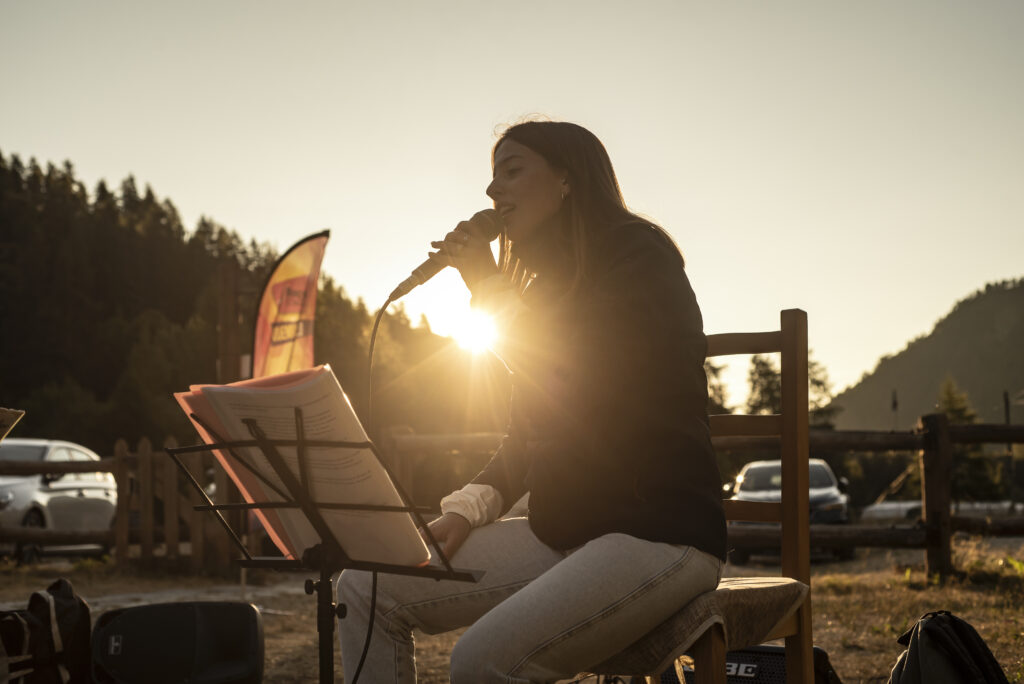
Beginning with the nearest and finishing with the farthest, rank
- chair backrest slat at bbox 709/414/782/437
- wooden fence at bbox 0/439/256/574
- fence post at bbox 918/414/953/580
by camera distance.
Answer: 1. chair backrest slat at bbox 709/414/782/437
2. fence post at bbox 918/414/953/580
3. wooden fence at bbox 0/439/256/574

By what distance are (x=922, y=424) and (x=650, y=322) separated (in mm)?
7111

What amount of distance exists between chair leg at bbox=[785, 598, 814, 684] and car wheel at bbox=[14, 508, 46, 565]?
10.9 meters

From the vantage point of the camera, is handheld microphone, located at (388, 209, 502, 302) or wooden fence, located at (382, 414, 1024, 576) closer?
handheld microphone, located at (388, 209, 502, 302)

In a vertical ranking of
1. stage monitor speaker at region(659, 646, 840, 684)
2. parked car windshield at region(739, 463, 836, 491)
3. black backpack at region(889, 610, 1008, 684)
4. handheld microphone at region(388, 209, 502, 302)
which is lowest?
parked car windshield at region(739, 463, 836, 491)

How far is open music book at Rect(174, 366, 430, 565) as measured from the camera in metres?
1.57

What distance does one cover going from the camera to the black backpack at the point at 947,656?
7.96 ft

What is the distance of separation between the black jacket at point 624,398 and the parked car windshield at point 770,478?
13.4 meters

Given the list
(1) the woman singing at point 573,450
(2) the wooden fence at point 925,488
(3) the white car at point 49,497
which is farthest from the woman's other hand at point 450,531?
(3) the white car at point 49,497

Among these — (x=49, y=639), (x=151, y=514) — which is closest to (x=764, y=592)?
(x=49, y=639)

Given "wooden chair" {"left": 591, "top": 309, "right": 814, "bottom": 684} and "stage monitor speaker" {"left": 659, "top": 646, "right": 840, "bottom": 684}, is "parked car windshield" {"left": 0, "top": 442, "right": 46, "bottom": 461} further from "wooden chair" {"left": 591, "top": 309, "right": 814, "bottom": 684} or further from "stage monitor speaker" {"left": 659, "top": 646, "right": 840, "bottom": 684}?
"wooden chair" {"left": 591, "top": 309, "right": 814, "bottom": 684}

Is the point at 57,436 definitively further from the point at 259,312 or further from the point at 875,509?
the point at 259,312

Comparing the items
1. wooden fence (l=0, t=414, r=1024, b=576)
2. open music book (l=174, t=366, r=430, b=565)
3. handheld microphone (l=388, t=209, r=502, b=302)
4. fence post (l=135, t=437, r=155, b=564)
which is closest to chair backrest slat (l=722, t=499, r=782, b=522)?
handheld microphone (l=388, t=209, r=502, b=302)

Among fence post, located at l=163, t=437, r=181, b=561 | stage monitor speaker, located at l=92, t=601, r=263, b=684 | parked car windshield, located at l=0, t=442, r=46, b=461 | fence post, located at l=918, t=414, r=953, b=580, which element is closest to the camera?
stage monitor speaker, located at l=92, t=601, r=263, b=684

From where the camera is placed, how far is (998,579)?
284 inches
